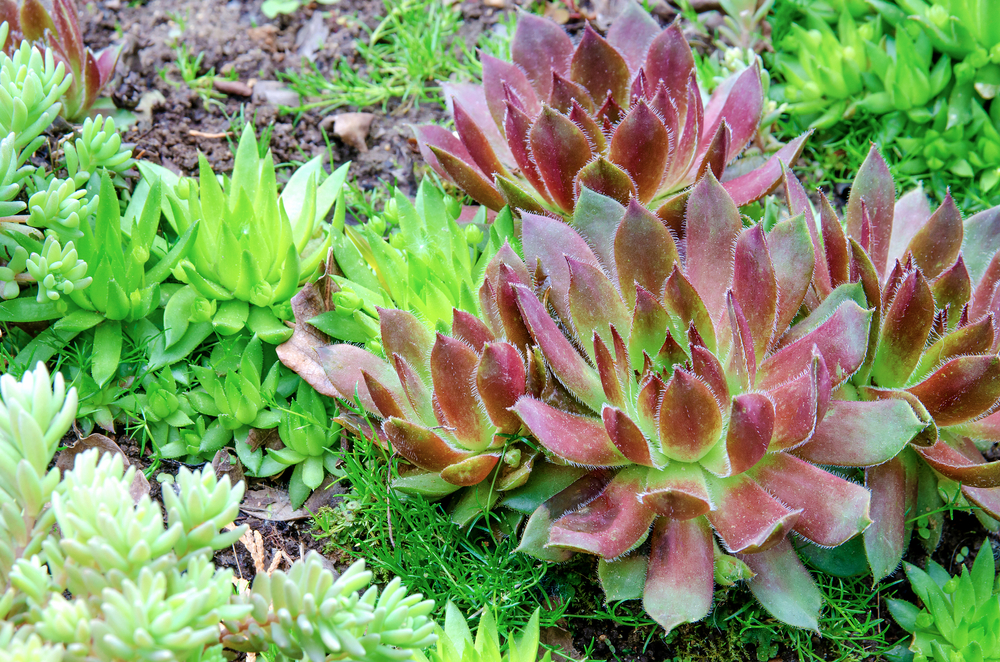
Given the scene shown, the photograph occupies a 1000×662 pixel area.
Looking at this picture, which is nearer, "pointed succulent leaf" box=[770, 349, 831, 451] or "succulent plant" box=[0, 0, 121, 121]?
"pointed succulent leaf" box=[770, 349, 831, 451]

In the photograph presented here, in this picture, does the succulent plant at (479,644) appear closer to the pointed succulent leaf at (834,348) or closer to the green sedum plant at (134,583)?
the green sedum plant at (134,583)

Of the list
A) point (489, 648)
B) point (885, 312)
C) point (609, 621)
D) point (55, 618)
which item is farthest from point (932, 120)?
point (55, 618)

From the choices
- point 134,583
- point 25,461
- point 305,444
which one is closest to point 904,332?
point 305,444

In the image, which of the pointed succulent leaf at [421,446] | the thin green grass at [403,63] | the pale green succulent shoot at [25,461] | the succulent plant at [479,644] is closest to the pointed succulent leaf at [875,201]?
the pointed succulent leaf at [421,446]

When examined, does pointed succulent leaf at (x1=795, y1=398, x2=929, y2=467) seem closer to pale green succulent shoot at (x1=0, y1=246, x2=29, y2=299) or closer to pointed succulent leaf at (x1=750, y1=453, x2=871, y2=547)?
pointed succulent leaf at (x1=750, y1=453, x2=871, y2=547)

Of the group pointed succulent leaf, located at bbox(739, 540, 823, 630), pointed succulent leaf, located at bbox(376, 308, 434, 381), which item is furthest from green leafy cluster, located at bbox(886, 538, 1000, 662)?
pointed succulent leaf, located at bbox(376, 308, 434, 381)

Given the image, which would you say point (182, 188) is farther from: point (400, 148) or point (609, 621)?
point (609, 621)
